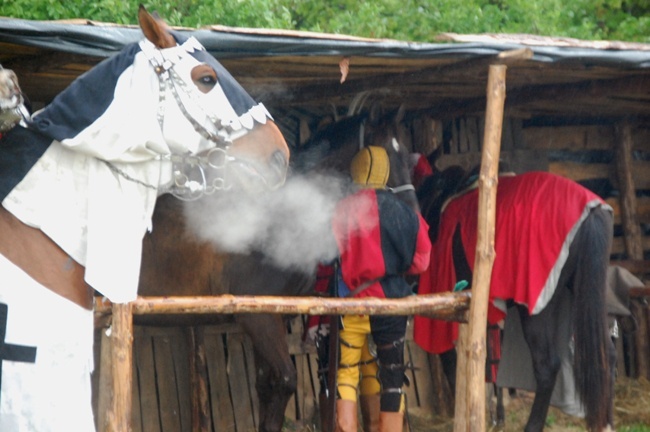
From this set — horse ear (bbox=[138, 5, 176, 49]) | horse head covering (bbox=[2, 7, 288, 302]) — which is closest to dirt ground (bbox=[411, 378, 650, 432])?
horse head covering (bbox=[2, 7, 288, 302])

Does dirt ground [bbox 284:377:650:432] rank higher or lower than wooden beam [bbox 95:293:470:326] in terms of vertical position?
lower

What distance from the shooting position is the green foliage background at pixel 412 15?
360 inches

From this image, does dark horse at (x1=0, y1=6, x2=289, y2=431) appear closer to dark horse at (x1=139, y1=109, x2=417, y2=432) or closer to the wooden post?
dark horse at (x1=139, y1=109, x2=417, y2=432)

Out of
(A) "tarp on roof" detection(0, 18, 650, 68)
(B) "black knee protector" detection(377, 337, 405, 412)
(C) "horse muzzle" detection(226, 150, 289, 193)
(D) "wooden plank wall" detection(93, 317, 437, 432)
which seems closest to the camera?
(C) "horse muzzle" detection(226, 150, 289, 193)

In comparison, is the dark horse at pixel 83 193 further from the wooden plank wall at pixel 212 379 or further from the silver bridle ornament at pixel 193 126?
the wooden plank wall at pixel 212 379

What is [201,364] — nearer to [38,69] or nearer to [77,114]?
Answer: [38,69]

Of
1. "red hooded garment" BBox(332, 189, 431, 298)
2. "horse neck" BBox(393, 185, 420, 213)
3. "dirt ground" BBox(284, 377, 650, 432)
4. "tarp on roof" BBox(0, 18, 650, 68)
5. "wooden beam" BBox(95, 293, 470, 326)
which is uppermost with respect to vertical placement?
"tarp on roof" BBox(0, 18, 650, 68)

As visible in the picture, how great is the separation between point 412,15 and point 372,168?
19.8 ft

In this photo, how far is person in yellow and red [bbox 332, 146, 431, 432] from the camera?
5.67 m

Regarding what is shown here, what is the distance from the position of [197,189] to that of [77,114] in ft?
1.80

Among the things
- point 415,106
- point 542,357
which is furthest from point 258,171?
point 415,106

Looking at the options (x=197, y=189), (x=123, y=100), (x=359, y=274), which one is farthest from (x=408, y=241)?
(x=123, y=100)

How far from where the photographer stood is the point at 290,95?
646 cm

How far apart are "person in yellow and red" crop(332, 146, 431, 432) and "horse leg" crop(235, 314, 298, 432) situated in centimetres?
34
